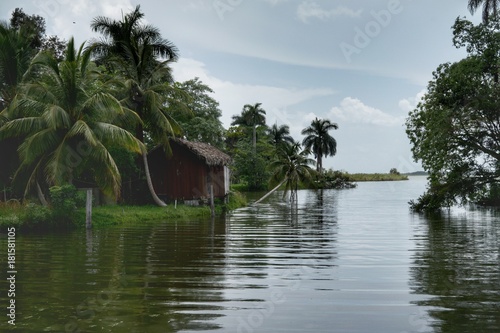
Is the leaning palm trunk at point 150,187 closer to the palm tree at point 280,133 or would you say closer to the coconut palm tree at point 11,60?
the coconut palm tree at point 11,60

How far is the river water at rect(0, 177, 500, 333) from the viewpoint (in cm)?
759

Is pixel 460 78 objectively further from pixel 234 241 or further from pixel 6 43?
pixel 6 43

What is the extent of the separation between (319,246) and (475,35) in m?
18.2

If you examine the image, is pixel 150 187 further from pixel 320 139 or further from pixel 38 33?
pixel 320 139

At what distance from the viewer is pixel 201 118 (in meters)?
42.7

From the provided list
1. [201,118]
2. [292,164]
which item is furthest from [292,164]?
[201,118]

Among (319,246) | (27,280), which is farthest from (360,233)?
(27,280)

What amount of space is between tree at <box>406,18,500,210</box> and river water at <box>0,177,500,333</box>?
33.7 feet

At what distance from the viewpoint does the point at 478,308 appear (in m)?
8.31

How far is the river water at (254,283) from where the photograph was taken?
7.59 m

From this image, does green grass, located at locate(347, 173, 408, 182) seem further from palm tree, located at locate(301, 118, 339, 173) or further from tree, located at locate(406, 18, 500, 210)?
tree, located at locate(406, 18, 500, 210)

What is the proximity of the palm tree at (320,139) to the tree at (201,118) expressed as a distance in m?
41.5

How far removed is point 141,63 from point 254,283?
2030 centimetres

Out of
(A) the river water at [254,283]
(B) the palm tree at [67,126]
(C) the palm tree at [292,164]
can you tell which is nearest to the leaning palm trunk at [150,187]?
(B) the palm tree at [67,126]
